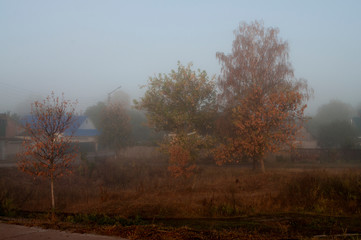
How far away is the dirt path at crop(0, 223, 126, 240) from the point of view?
291 inches

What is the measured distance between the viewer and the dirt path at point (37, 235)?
7402 millimetres

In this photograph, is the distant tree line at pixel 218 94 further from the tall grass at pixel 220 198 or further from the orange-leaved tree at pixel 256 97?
the tall grass at pixel 220 198

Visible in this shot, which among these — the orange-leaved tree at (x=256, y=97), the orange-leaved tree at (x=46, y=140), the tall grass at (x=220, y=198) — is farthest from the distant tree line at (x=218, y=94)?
the orange-leaved tree at (x=46, y=140)

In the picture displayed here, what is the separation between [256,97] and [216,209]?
37.4 feet

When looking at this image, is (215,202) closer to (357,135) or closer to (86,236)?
(86,236)

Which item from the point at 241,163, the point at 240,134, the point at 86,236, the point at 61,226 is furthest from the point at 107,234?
the point at 241,163

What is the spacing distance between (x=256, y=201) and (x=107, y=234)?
8248 millimetres

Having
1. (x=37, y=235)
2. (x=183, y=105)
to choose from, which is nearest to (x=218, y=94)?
(x=183, y=105)

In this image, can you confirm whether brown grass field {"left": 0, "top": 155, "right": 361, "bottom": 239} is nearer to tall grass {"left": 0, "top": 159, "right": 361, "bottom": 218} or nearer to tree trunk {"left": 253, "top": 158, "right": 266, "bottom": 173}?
tall grass {"left": 0, "top": 159, "right": 361, "bottom": 218}

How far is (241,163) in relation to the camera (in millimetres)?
32969

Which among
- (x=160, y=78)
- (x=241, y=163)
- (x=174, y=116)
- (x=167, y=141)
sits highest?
Result: (x=160, y=78)

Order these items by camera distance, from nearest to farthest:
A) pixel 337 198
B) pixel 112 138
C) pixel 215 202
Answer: pixel 337 198
pixel 215 202
pixel 112 138

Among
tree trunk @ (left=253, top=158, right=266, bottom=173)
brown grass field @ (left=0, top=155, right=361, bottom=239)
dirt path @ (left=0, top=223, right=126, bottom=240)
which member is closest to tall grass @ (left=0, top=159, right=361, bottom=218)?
brown grass field @ (left=0, top=155, right=361, bottom=239)

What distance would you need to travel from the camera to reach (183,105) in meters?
28.3
